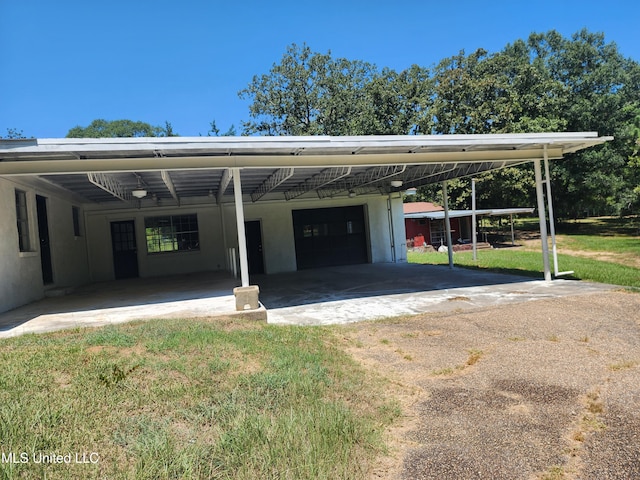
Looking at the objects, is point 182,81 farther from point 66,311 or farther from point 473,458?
point 473,458

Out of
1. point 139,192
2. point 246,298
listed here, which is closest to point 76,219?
point 139,192

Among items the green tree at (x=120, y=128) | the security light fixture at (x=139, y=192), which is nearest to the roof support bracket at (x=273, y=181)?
the security light fixture at (x=139, y=192)

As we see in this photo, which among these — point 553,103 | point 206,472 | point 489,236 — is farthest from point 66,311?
point 553,103

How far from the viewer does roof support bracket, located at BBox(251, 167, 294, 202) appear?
32.3 ft

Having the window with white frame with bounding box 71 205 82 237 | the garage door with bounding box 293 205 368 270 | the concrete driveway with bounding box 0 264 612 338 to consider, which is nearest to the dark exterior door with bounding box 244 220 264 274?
the garage door with bounding box 293 205 368 270

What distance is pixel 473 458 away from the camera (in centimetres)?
297

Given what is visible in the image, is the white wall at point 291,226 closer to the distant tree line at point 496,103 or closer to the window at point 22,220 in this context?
the window at point 22,220

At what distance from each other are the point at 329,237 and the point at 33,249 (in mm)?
10221

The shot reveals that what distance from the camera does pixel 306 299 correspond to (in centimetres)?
973

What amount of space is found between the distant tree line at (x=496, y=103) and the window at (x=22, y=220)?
22170 mm

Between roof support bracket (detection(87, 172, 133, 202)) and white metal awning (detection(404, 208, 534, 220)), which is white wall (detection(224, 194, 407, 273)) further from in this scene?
white metal awning (detection(404, 208, 534, 220))

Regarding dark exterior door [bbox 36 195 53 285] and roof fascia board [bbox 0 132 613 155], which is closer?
roof fascia board [bbox 0 132 613 155]

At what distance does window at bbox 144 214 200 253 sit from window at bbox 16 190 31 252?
5599mm

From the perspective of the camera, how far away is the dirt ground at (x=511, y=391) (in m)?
2.91
